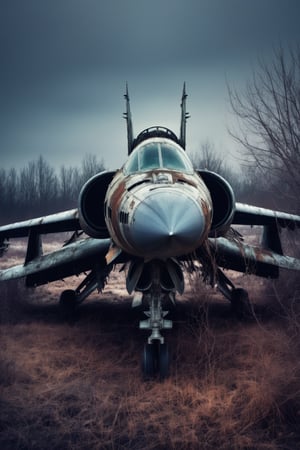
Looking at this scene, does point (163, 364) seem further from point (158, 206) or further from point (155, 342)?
point (158, 206)

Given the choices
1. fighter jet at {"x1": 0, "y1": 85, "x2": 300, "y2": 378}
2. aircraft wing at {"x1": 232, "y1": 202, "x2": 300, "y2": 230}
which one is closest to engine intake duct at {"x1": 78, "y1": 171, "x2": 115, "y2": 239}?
fighter jet at {"x1": 0, "y1": 85, "x2": 300, "y2": 378}

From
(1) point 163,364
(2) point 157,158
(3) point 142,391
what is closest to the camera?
(3) point 142,391

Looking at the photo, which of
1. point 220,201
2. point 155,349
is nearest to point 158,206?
point 155,349

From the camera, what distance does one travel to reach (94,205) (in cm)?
700

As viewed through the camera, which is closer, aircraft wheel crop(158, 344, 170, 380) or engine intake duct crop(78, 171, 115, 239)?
aircraft wheel crop(158, 344, 170, 380)

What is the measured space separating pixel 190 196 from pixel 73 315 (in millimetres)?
5539

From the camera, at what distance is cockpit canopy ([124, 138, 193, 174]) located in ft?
18.7

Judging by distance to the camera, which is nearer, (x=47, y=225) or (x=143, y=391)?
(x=143, y=391)

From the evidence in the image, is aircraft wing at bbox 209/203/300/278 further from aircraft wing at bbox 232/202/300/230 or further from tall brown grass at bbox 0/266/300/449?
tall brown grass at bbox 0/266/300/449

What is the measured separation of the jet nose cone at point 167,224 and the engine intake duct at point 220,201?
1.54 meters

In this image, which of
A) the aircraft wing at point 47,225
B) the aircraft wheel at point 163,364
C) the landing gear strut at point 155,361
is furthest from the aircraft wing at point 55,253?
the aircraft wheel at point 163,364

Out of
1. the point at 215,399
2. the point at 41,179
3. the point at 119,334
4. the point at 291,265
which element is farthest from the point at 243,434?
the point at 41,179

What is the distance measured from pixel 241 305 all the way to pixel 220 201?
302 cm

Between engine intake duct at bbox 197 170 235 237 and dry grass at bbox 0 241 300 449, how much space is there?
4.72 ft
